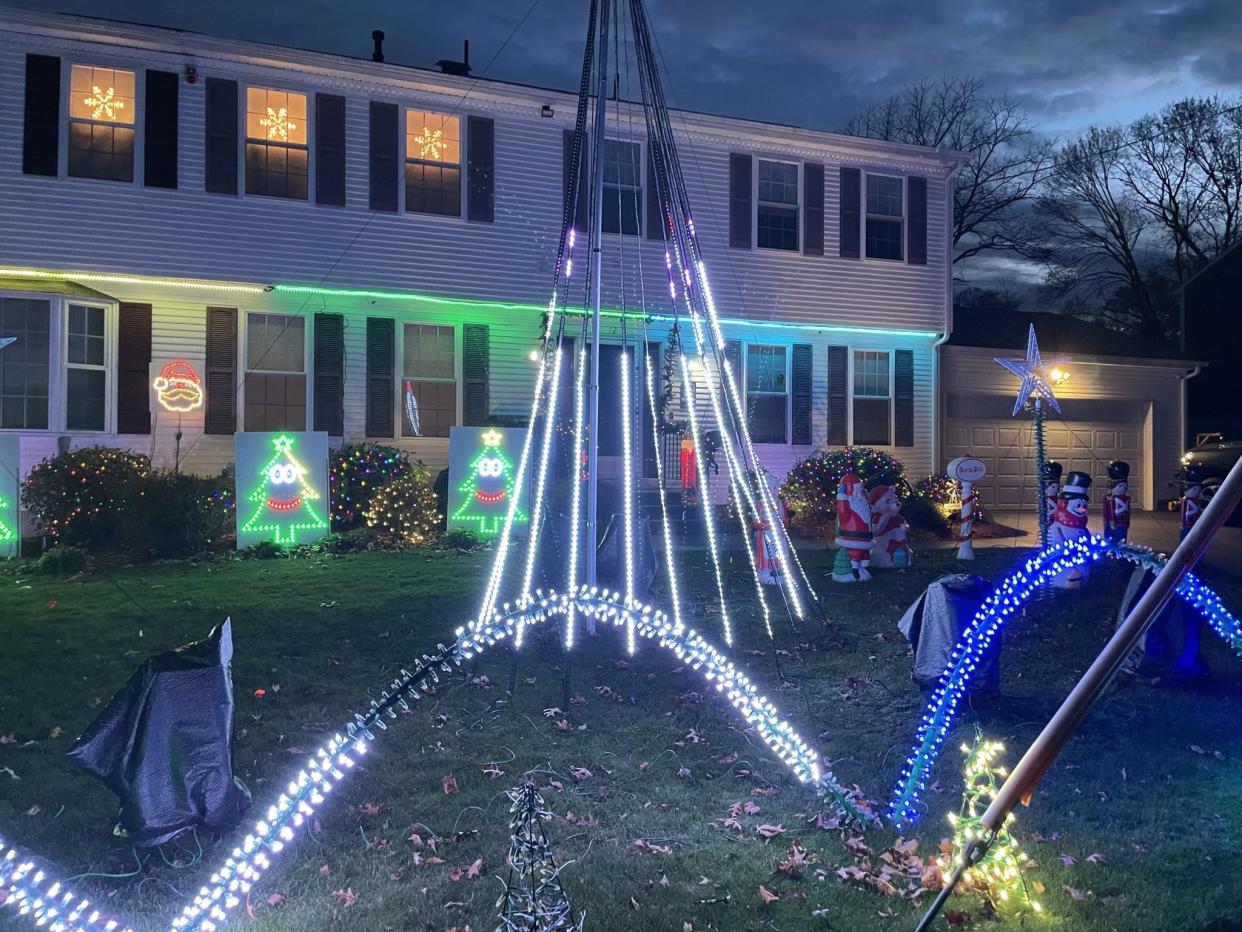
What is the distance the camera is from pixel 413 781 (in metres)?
5.11

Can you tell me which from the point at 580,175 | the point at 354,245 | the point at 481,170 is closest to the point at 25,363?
the point at 354,245

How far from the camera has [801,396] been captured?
16.2 metres

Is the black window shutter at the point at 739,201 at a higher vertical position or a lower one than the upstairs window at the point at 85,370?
higher

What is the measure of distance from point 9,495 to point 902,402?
42.4 ft

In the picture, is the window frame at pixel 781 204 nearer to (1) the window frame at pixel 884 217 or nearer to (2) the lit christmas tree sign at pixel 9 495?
(1) the window frame at pixel 884 217

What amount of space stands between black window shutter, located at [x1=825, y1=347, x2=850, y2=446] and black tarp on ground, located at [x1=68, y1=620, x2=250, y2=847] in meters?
13.2

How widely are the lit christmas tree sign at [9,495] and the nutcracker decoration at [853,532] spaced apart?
8.81 metres

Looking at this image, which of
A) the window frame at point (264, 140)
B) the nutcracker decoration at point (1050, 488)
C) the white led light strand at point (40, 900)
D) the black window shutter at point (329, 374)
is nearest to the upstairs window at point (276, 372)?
the black window shutter at point (329, 374)

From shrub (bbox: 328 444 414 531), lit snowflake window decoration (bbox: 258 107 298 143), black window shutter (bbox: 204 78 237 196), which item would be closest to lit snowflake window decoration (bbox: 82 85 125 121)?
black window shutter (bbox: 204 78 237 196)

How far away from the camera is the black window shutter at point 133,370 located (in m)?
12.7

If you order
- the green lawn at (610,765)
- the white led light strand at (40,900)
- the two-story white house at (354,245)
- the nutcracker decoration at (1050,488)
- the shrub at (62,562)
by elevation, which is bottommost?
the green lawn at (610,765)

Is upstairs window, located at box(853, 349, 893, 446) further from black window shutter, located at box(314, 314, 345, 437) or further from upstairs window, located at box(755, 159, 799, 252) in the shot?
black window shutter, located at box(314, 314, 345, 437)

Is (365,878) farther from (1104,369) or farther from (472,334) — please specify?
(1104,369)

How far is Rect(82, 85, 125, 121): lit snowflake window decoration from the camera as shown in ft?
40.8
